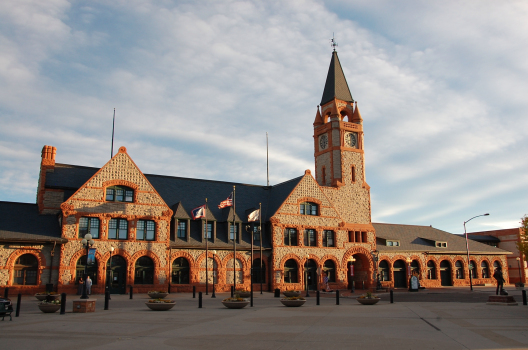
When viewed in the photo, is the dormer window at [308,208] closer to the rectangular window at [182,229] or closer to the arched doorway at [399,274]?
the rectangular window at [182,229]

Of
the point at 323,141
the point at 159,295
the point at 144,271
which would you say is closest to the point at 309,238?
the point at 323,141

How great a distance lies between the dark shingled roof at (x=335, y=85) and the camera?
2288 inches

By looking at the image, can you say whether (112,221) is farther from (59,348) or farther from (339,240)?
(59,348)

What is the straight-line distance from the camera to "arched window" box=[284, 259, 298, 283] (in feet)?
156

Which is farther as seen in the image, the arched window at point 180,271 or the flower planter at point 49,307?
the arched window at point 180,271

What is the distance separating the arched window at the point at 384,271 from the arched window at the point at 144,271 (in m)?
28.1

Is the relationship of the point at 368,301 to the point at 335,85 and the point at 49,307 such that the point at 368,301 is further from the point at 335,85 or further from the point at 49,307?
the point at 335,85

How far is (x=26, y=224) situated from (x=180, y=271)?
45.1 ft

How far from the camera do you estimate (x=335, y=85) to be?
58.5 meters

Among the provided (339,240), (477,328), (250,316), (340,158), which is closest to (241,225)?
(339,240)

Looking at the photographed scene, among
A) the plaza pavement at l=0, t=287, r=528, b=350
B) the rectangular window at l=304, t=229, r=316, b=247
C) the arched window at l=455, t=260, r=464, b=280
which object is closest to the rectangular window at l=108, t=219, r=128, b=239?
the plaza pavement at l=0, t=287, r=528, b=350

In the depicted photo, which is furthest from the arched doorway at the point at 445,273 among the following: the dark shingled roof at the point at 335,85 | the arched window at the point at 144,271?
the arched window at the point at 144,271

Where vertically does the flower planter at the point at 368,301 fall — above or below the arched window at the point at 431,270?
below

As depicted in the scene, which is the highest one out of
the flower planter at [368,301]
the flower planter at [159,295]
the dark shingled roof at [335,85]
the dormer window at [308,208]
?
the dark shingled roof at [335,85]
